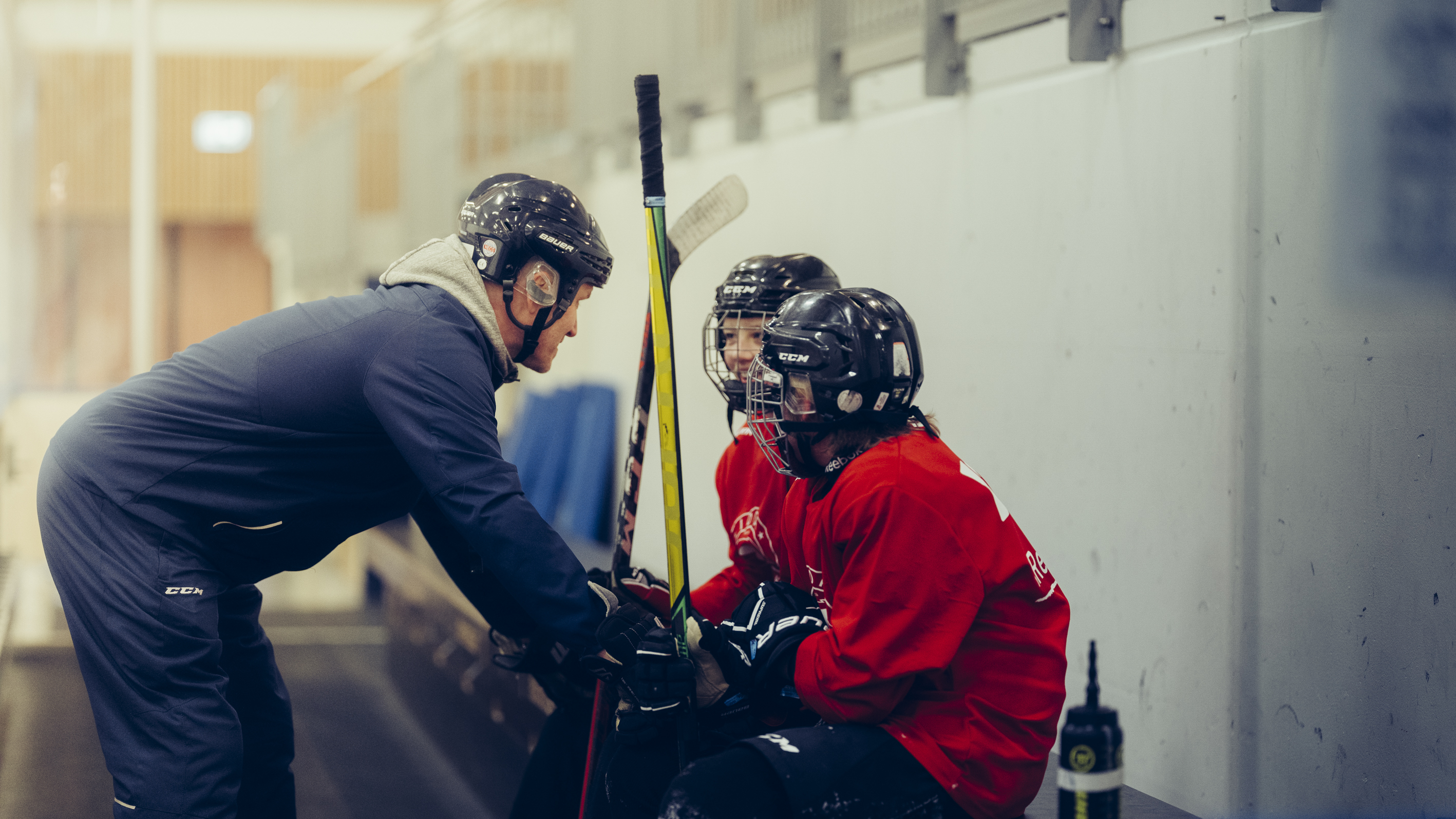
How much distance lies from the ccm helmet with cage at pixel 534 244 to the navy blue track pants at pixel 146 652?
1.92 feet

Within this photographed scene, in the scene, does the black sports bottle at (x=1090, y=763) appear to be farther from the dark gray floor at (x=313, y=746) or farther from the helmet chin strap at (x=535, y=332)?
the dark gray floor at (x=313, y=746)

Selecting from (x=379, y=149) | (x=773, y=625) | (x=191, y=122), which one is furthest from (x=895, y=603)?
(x=191, y=122)

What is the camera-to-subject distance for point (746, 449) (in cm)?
244

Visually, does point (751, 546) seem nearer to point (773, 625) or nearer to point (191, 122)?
point (773, 625)

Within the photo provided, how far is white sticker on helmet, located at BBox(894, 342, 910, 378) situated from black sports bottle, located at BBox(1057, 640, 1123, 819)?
449 mm

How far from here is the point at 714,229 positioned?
247cm

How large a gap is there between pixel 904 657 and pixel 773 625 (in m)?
0.25

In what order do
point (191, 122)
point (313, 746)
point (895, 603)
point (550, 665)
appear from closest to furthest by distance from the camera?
point (895, 603) → point (550, 665) → point (313, 746) → point (191, 122)

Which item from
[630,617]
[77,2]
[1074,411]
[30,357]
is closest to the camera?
[630,617]

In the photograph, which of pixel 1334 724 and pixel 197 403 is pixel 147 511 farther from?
pixel 1334 724

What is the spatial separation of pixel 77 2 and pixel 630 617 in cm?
936

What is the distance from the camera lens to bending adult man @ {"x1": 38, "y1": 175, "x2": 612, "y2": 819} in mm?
1887

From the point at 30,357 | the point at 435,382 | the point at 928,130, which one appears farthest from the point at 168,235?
the point at 435,382

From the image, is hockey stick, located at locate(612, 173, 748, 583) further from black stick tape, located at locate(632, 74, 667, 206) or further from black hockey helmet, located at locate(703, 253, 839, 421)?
black stick tape, located at locate(632, 74, 667, 206)
